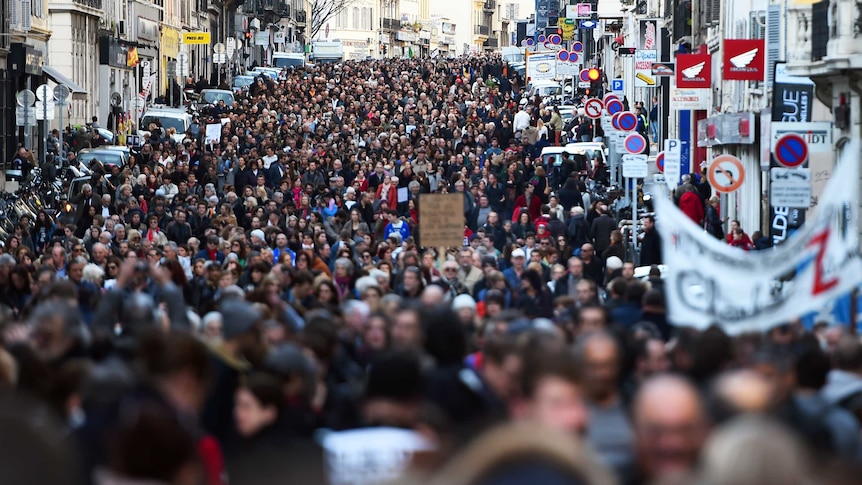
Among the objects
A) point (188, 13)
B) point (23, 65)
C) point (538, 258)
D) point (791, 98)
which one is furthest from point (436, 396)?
point (188, 13)

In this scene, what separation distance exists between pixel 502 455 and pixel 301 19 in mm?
123775

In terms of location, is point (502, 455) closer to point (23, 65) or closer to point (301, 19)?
point (23, 65)

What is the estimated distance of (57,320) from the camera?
8.99 metres

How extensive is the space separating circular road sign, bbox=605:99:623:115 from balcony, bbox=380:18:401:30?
126741mm

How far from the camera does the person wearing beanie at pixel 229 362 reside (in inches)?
303

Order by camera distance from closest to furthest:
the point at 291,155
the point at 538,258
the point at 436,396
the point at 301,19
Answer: the point at 436,396 < the point at 538,258 < the point at 291,155 < the point at 301,19

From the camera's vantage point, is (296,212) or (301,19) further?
(301,19)

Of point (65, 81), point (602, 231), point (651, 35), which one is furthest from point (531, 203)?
point (65, 81)

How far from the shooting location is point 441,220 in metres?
20.6

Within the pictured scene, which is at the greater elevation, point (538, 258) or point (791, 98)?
point (791, 98)

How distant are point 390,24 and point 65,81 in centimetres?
11366

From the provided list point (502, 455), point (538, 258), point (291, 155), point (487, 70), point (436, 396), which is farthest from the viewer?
point (487, 70)

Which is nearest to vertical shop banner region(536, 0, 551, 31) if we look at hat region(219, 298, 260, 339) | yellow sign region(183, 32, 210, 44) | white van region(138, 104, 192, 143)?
yellow sign region(183, 32, 210, 44)

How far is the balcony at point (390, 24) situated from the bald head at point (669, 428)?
514 feet
